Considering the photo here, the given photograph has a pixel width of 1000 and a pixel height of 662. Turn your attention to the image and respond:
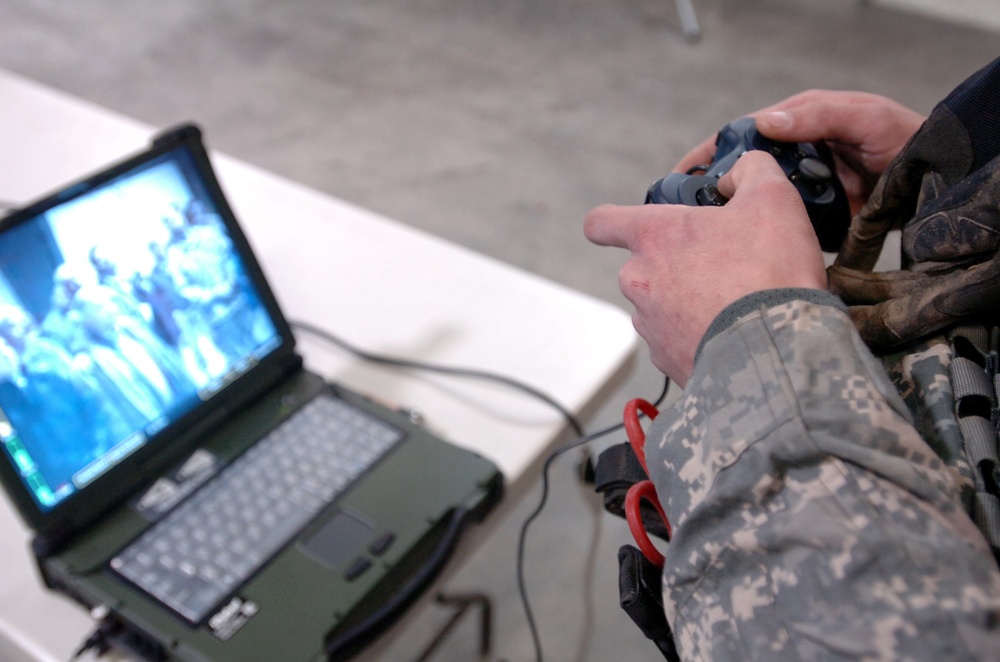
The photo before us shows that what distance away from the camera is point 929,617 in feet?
1.19

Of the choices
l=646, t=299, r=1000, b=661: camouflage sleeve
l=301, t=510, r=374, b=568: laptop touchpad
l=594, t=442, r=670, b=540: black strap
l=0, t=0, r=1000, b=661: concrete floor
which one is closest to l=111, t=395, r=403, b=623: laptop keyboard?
l=301, t=510, r=374, b=568: laptop touchpad

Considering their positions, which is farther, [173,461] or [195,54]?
[195,54]

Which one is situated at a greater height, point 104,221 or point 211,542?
point 104,221

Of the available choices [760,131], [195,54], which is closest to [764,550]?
[760,131]

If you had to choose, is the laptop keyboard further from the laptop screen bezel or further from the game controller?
the game controller

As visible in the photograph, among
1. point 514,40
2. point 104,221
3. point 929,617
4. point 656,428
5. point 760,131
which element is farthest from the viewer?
point 514,40

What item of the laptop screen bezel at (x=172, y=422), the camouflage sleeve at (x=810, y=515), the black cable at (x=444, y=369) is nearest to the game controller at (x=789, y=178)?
the camouflage sleeve at (x=810, y=515)

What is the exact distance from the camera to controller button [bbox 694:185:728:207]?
1.77ft

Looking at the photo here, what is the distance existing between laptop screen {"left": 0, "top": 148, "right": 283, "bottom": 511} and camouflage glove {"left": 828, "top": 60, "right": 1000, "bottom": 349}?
0.53 meters

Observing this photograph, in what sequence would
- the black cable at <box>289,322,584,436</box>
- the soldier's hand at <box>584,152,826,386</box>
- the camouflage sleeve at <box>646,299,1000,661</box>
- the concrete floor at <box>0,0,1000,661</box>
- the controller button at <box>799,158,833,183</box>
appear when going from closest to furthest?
1. the camouflage sleeve at <box>646,299,1000,661</box>
2. the soldier's hand at <box>584,152,826,386</box>
3. the controller button at <box>799,158,833,183</box>
4. the black cable at <box>289,322,584,436</box>
5. the concrete floor at <box>0,0,1000,661</box>

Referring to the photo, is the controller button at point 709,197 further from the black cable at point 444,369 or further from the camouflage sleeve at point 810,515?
the black cable at point 444,369

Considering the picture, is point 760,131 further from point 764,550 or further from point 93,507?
point 93,507

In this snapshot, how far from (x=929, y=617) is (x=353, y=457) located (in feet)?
1.65

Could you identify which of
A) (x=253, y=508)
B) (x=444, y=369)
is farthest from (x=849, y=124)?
(x=253, y=508)
